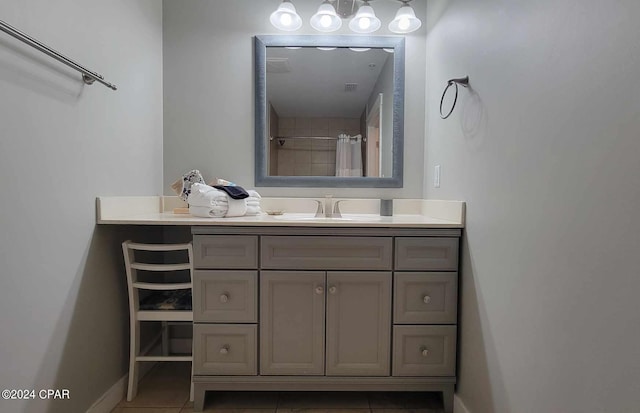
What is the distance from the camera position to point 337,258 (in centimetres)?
130

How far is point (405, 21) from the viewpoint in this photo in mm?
1670

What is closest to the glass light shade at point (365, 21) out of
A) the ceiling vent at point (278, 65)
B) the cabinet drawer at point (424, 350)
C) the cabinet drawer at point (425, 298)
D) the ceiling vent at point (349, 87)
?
the ceiling vent at point (349, 87)

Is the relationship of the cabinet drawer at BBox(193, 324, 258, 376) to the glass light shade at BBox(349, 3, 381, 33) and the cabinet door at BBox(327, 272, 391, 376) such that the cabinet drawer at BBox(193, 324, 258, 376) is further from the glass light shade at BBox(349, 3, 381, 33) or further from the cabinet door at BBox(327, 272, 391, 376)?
the glass light shade at BBox(349, 3, 381, 33)

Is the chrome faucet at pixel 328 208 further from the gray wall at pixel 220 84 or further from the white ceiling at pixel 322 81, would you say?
the white ceiling at pixel 322 81

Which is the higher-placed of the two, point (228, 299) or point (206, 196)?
point (206, 196)

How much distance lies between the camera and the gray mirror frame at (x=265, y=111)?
1753 mm

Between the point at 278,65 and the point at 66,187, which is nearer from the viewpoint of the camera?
the point at 66,187

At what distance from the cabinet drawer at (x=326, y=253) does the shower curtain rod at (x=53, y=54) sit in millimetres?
942

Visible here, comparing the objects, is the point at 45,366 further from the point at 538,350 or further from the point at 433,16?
the point at 433,16

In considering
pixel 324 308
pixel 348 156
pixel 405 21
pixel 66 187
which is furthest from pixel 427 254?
pixel 66 187

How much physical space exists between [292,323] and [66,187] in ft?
3.43

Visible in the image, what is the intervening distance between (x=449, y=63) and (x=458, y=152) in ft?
1.53

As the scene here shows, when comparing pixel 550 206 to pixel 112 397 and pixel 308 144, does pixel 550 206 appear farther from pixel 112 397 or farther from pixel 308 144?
pixel 112 397

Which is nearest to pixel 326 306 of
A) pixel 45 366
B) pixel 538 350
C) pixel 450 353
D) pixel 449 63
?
pixel 450 353
